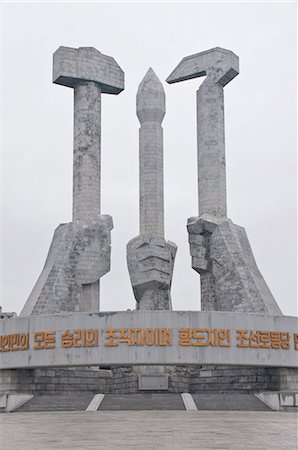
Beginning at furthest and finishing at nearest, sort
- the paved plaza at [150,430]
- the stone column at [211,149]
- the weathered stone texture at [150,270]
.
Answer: the stone column at [211,149] < the weathered stone texture at [150,270] < the paved plaza at [150,430]

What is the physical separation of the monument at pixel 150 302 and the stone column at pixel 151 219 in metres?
0.05

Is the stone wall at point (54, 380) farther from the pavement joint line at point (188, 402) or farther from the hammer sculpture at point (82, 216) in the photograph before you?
the hammer sculpture at point (82, 216)

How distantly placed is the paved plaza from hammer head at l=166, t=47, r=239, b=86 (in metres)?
18.3

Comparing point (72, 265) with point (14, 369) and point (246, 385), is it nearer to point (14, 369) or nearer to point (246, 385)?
point (14, 369)

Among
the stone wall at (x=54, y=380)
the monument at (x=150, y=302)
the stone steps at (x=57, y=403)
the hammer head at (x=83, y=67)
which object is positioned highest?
the hammer head at (x=83, y=67)

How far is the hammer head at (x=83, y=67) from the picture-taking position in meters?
33.2

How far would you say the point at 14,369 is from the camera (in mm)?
24516

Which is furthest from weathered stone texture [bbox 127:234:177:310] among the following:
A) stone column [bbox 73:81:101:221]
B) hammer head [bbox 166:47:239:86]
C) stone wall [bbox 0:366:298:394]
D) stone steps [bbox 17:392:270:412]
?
hammer head [bbox 166:47:239:86]

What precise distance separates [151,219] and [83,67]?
7928mm

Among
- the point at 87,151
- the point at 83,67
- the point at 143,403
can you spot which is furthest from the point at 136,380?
the point at 83,67

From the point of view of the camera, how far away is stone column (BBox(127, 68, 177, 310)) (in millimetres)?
31203

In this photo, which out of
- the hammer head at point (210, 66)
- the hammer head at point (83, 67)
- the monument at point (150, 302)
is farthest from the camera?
the hammer head at point (210, 66)

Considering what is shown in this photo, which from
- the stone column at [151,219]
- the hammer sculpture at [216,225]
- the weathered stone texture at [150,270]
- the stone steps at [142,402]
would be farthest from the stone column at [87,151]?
the stone steps at [142,402]

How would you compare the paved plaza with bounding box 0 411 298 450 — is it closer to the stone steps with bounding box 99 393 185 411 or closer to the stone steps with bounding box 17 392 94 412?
the stone steps with bounding box 99 393 185 411
